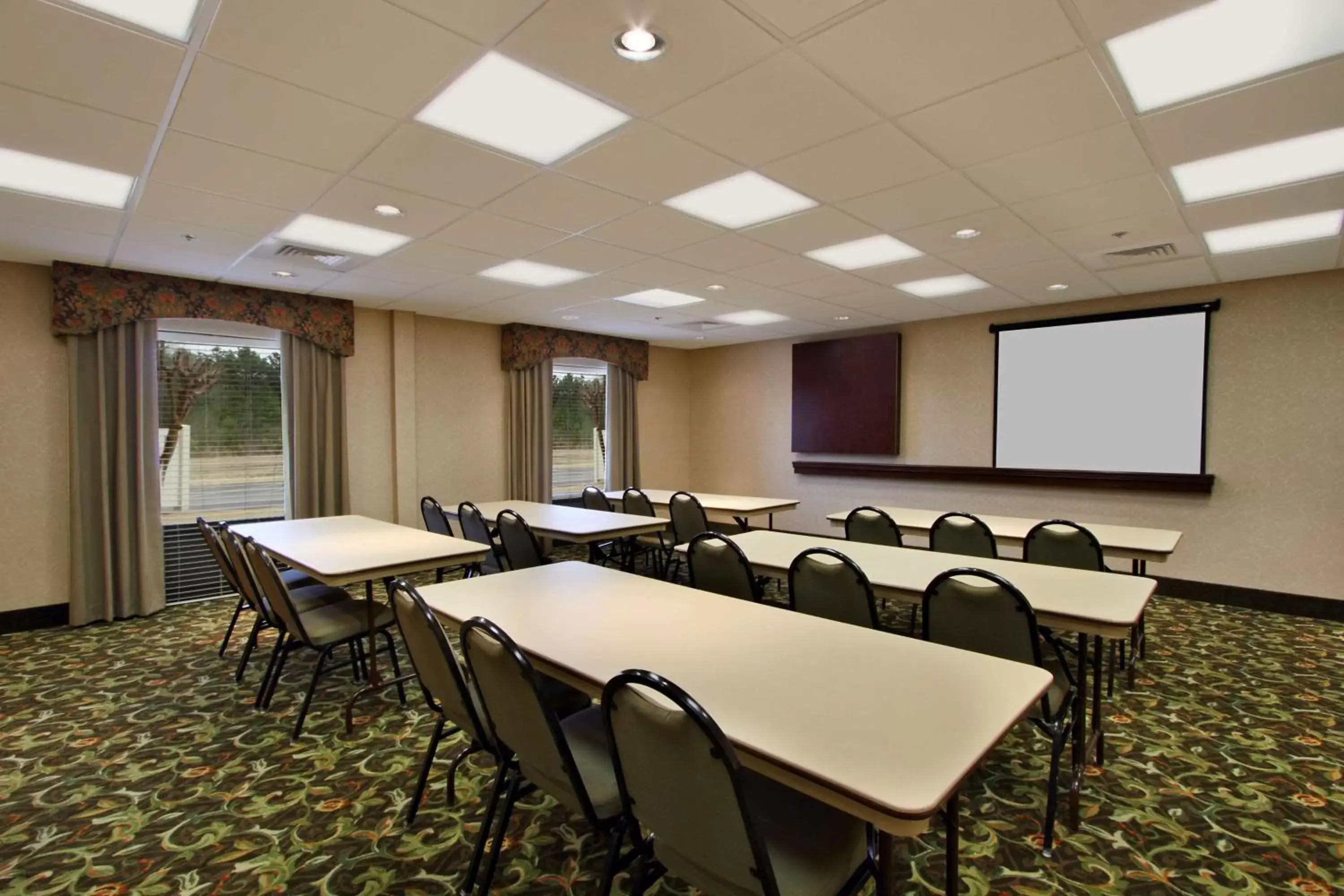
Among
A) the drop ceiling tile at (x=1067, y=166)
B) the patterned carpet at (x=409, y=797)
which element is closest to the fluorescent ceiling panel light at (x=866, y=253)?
the drop ceiling tile at (x=1067, y=166)

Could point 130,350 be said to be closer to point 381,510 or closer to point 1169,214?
point 381,510

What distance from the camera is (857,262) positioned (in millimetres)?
4520

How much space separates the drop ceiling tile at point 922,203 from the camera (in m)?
3.08

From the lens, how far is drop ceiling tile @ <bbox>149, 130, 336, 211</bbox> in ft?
8.67

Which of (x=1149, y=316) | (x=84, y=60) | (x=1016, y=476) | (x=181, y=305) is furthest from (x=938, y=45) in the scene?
(x=181, y=305)

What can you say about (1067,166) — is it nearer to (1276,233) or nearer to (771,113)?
(771,113)

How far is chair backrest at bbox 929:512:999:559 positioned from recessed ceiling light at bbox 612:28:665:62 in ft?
11.0

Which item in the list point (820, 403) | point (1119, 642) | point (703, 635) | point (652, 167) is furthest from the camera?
point (820, 403)

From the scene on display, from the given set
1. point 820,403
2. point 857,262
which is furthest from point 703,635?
point 820,403

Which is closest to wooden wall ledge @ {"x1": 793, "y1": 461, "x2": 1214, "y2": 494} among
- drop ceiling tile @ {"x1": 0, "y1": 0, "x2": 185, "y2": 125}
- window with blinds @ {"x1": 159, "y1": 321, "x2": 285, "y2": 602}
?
window with blinds @ {"x1": 159, "y1": 321, "x2": 285, "y2": 602}

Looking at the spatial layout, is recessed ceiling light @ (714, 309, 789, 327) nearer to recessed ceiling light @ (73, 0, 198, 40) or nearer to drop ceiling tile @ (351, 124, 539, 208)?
drop ceiling tile @ (351, 124, 539, 208)

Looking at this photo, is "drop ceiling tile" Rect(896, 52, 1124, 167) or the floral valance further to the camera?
the floral valance

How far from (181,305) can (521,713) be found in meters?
Result: 5.25

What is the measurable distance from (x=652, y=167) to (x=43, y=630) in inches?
219
